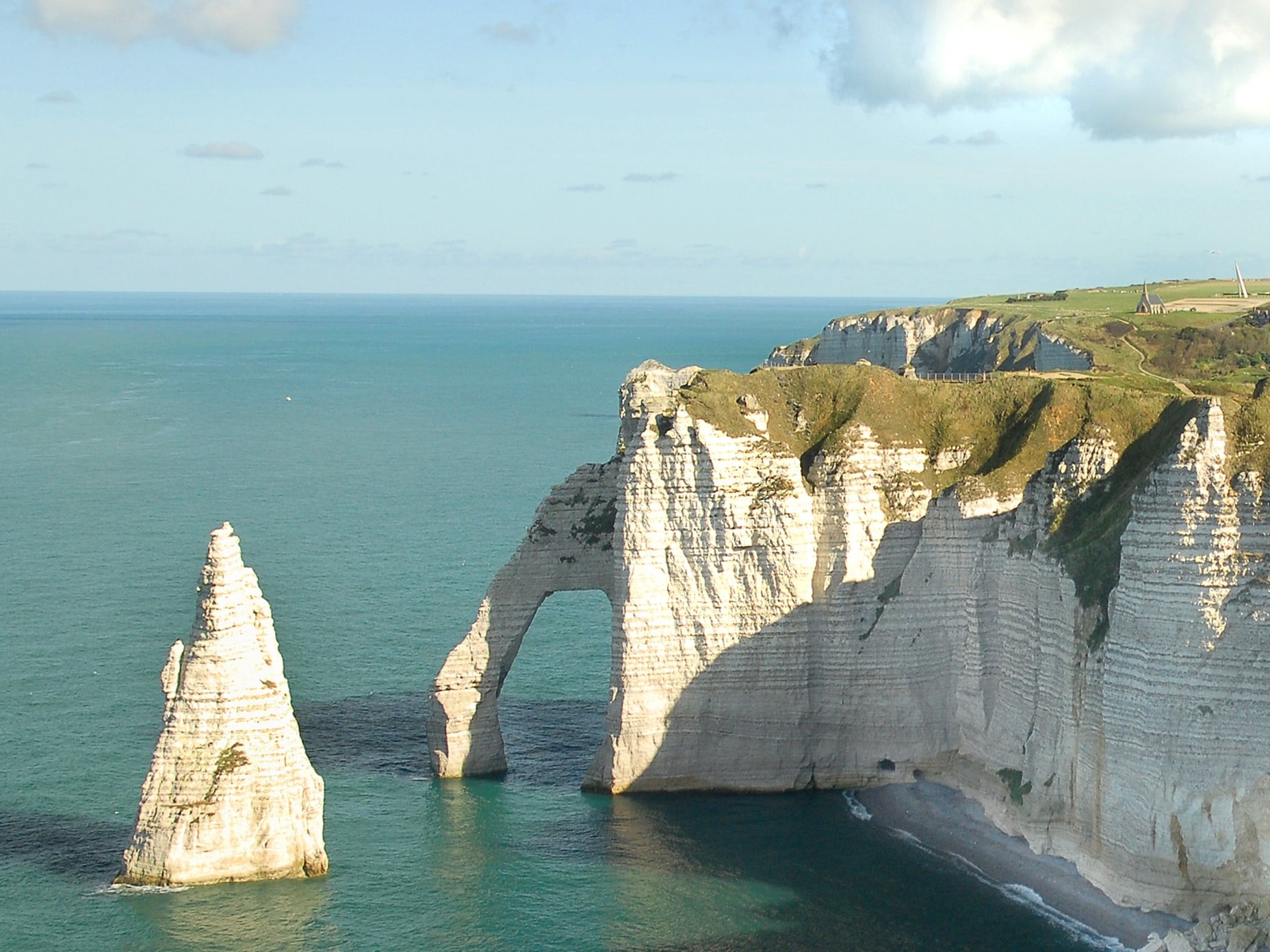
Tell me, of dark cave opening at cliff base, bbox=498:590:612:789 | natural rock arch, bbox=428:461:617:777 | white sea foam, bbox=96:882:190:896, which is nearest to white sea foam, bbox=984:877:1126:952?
dark cave opening at cliff base, bbox=498:590:612:789

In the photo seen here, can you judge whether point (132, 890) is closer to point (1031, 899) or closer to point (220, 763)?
point (220, 763)

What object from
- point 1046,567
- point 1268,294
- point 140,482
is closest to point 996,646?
Answer: point 1046,567

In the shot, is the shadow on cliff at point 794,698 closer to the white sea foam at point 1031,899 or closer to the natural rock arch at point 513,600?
the white sea foam at point 1031,899

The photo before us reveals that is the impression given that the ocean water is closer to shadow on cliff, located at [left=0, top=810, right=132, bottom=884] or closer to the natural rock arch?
shadow on cliff, located at [left=0, top=810, right=132, bottom=884]

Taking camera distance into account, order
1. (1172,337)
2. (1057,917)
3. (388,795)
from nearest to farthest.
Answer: (1057,917) < (388,795) < (1172,337)

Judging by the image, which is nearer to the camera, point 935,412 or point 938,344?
point 935,412

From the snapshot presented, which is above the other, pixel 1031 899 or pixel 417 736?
pixel 417 736

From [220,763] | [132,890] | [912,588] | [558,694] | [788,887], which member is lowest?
[788,887]

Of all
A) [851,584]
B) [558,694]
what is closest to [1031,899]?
[851,584]
